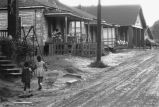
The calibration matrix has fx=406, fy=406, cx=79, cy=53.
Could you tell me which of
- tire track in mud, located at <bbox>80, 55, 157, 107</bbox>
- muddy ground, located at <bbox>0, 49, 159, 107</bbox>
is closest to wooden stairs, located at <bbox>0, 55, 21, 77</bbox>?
muddy ground, located at <bbox>0, 49, 159, 107</bbox>

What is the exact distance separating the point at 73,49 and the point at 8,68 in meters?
10.9

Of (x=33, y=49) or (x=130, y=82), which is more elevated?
(x=33, y=49)

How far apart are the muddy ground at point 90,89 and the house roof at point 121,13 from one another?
32.9 meters

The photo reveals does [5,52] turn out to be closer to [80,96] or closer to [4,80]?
[4,80]

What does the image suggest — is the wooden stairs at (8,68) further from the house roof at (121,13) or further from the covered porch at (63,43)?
the house roof at (121,13)

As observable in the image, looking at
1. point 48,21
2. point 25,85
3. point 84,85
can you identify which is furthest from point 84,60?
point 25,85

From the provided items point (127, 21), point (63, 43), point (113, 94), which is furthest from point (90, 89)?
point (127, 21)

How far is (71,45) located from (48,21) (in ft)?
10.6

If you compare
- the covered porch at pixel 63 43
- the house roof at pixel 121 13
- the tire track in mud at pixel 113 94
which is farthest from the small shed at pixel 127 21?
the tire track in mud at pixel 113 94

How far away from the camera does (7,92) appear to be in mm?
14445

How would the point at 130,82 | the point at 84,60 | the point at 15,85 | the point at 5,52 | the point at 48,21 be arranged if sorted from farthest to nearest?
the point at 48,21 → the point at 84,60 → the point at 5,52 → the point at 130,82 → the point at 15,85

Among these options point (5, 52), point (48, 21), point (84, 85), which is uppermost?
point (48, 21)

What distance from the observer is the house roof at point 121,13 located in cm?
5509

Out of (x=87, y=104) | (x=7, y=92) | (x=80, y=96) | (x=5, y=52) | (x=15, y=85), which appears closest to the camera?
(x=87, y=104)
